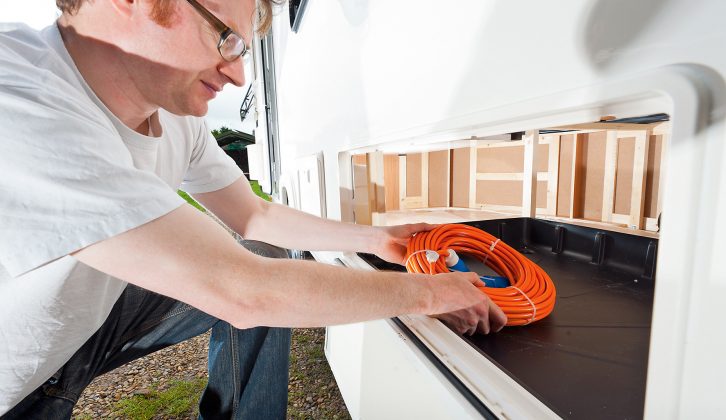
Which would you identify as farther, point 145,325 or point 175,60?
point 145,325

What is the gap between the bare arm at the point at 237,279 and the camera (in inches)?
22.0

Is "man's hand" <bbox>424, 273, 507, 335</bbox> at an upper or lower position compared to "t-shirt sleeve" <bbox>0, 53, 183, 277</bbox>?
lower

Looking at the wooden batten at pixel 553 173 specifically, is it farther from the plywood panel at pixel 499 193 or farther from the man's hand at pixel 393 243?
the man's hand at pixel 393 243

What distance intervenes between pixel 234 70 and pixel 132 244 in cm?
48

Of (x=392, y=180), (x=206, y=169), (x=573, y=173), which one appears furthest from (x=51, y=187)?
(x=392, y=180)

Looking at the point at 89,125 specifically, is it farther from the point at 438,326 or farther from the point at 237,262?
the point at 438,326

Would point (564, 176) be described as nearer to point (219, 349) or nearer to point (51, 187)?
point (219, 349)

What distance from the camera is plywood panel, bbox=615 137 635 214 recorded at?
3.76m

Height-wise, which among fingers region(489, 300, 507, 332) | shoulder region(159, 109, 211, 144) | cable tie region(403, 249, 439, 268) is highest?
shoulder region(159, 109, 211, 144)

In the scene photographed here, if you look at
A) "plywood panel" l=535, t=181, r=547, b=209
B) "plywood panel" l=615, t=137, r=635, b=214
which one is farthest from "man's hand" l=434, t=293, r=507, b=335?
"plywood panel" l=535, t=181, r=547, b=209

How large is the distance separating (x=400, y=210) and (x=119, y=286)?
5630 mm

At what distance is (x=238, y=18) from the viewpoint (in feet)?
2.57

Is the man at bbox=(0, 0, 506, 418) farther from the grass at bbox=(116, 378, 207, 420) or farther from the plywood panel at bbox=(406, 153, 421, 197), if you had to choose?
the plywood panel at bbox=(406, 153, 421, 197)

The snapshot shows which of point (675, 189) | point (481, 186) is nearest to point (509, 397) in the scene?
point (675, 189)
